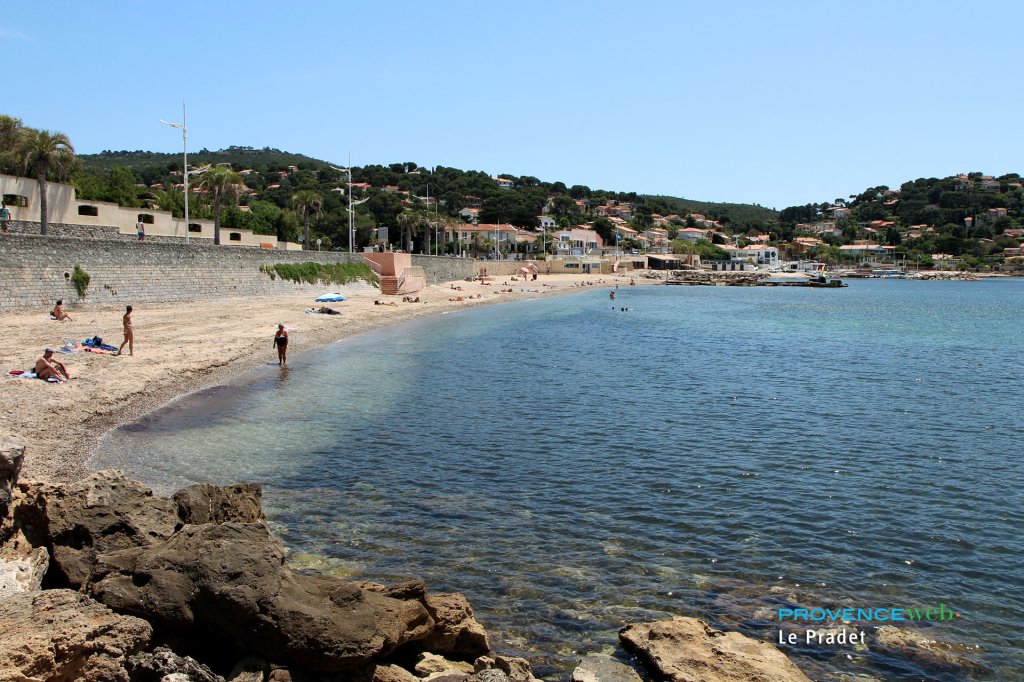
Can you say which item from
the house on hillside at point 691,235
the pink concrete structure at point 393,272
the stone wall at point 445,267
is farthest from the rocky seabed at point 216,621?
the house on hillside at point 691,235

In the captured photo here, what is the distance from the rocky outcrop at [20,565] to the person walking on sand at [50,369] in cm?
1172

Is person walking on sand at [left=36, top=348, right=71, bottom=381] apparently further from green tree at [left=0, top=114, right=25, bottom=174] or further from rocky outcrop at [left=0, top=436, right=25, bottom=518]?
green tree at [left=0, top=114, right=25, bottom=174]

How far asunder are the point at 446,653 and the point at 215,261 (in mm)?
37533

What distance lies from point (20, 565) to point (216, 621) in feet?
6.77

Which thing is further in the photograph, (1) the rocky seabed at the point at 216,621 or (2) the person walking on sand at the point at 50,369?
(2) the person walking on sand at the point at 50,369

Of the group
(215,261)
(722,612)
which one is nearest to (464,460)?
(722,612)

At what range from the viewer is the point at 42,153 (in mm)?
35375

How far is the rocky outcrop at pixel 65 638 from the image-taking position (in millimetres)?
4883

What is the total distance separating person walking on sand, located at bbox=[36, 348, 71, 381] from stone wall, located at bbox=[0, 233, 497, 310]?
40.4ft

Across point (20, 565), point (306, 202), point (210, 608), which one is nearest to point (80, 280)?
point (20, 565)

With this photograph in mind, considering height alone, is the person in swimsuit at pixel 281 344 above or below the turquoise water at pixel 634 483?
above

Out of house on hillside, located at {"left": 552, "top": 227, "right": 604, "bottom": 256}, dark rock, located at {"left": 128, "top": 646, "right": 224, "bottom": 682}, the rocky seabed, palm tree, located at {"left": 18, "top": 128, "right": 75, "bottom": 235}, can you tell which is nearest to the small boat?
house on hillside, located at {"left": 552, "top": 227, "right": 604, "bottom": 256}

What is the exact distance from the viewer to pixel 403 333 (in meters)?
38.0

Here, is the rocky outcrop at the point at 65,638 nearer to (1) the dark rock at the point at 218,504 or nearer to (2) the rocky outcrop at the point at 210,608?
(2) the rocky outcrop at the point at 210,608
